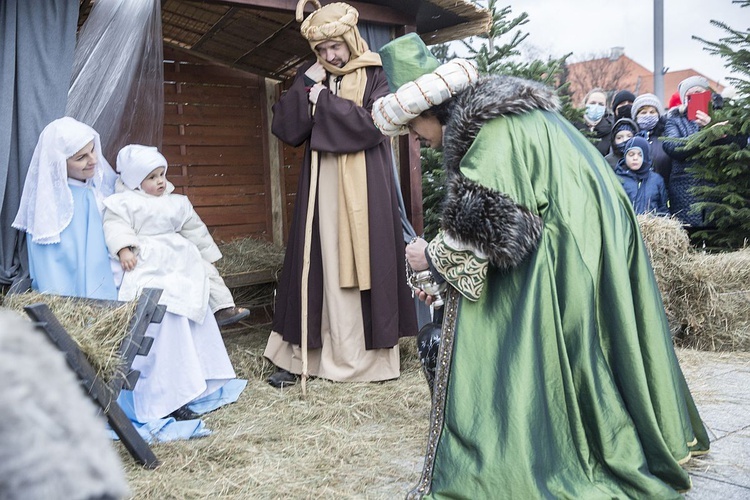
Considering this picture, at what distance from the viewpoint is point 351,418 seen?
12.3 feet

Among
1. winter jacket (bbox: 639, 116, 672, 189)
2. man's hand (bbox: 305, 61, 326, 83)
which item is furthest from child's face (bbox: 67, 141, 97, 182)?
winter jacket (bbox: 639, 116, 672, 189)

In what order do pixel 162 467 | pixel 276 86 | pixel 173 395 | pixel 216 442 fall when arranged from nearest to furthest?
pixel 162 467 → pixel 216 442 → pixel 173 395 → pixel 276 86

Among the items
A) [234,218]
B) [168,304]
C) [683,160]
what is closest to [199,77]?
[234,218]

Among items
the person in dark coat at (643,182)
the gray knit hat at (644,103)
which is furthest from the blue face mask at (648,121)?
the person in dark coat at (643,182)

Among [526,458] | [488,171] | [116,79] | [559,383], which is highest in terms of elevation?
[116,79]

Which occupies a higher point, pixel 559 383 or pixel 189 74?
pixel 189 74

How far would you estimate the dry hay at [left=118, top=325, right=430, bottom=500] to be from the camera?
9.25ft

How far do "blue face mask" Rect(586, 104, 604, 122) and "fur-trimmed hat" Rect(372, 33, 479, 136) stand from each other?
4.85 metres

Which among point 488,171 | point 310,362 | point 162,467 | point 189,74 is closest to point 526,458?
point 488,171

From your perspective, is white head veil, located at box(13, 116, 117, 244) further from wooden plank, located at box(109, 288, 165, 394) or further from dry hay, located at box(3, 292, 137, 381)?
wooden plank, located at box(109, 288, 165, 394)

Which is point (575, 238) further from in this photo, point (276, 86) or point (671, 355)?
point (276, 86)

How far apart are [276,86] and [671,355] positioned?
15.4 ft

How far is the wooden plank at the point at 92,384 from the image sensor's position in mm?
2652

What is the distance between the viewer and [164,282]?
3.78 meters
